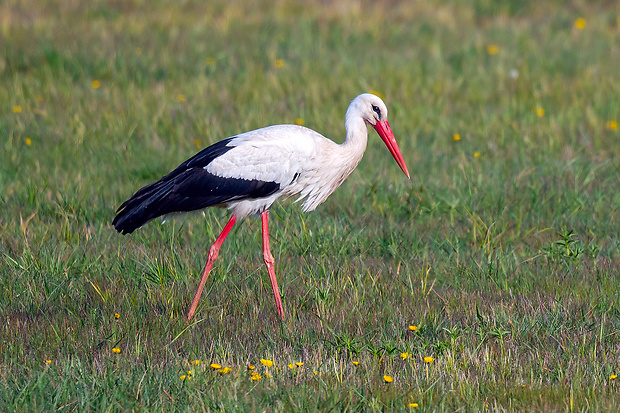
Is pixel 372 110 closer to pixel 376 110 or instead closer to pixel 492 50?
pixel 376 110

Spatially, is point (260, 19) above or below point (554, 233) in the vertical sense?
above


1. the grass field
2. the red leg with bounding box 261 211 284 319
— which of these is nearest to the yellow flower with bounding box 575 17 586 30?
the grass field

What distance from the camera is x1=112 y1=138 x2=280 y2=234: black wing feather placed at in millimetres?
4762

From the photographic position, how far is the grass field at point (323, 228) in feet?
11.8

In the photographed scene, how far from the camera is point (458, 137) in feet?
24.6

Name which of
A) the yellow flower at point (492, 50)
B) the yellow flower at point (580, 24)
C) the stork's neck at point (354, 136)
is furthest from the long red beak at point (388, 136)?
the yellow flower at point (580, 24)

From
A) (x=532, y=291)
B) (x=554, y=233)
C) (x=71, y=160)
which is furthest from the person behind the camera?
(x=71, y=160)

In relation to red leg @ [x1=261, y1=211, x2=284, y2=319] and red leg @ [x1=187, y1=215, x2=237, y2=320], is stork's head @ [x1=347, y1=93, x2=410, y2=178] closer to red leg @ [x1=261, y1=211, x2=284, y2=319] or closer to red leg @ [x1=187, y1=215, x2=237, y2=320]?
red leg @ [x1=261, y1=211, x2=284, y2=319]

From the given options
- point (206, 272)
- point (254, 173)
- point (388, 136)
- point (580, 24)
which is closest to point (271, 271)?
point (206, 272)

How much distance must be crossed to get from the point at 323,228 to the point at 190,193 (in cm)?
95

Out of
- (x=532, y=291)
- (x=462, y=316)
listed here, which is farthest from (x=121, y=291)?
(x=532, y=291)

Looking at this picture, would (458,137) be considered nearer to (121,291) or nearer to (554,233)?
(554,233)

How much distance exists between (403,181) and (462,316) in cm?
226

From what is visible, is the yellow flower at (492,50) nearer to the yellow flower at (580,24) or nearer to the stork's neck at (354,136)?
Result: the yellow flower at (580,24)
